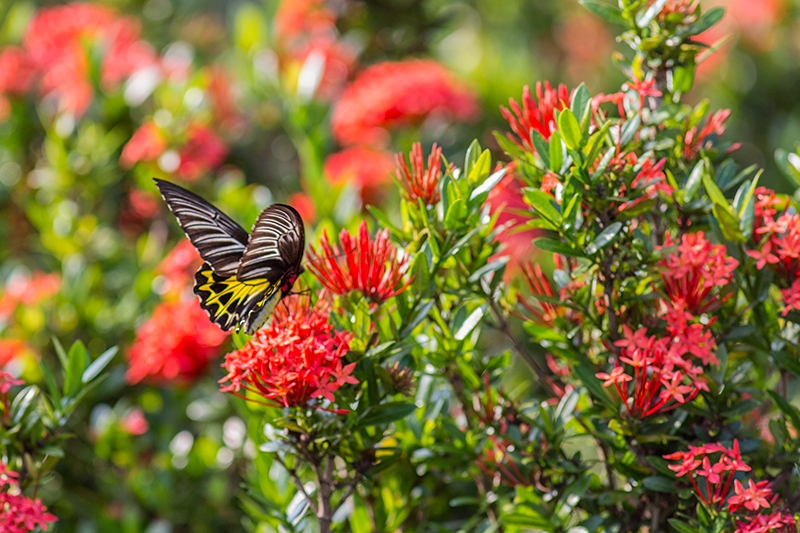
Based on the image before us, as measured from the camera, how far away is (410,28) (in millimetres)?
3021

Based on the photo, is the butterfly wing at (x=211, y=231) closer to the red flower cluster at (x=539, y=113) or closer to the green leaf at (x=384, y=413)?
the green leaf at (x=384, y=413)

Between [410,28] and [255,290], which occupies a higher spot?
[255,290]

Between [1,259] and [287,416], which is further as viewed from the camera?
[1,259]

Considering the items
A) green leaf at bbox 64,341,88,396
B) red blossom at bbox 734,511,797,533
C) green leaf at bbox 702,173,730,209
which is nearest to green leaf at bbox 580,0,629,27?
green leaf at bbox 702,173,730,209

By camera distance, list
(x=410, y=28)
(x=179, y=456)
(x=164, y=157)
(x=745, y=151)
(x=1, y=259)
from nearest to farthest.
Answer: (x=179, y=456) < (x=164, y=157) < (x=1, y=259) < (x=410, y=28) < (x=745, y=151)

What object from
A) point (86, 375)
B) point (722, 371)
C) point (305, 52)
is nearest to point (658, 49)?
point (722, 371)

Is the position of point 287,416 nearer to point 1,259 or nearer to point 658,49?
point 658,49

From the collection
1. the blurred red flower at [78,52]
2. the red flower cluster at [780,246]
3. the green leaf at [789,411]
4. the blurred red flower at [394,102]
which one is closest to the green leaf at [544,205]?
the red flower cluster at [780,246]

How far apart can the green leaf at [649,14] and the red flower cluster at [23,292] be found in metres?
1.52

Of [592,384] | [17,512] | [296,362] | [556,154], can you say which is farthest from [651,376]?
[17,512]

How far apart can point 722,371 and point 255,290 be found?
2.16ft

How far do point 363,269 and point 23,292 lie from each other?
51.0 inches

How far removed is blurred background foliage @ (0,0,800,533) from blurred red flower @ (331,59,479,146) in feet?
0.20

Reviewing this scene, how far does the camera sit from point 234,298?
4.11ft
